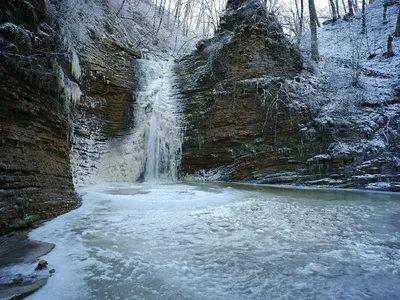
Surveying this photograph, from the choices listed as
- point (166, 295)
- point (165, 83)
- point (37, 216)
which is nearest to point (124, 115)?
point (165, 83)

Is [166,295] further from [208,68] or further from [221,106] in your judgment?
[208,68]

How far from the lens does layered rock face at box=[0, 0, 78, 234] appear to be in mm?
3486

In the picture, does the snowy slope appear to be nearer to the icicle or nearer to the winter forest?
the winter forest

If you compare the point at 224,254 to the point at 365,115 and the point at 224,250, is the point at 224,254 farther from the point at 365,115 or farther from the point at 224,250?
the point at 365,115

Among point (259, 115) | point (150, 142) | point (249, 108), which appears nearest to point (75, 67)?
point (150, 142)

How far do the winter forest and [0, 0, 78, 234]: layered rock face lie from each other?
0.08ft

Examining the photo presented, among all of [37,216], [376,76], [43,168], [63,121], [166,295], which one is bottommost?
[166,295]

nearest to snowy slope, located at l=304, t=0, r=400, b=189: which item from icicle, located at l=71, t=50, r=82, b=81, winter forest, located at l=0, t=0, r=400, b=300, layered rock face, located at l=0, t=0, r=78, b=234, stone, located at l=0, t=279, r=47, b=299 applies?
winter forest, located at l=0, t=0, r=400, b=300

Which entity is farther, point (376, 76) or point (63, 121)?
point (376, 76)

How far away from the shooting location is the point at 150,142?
10117 mm

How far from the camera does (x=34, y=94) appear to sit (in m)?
4.26

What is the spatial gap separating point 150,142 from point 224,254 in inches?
311

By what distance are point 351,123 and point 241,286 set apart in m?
8.27

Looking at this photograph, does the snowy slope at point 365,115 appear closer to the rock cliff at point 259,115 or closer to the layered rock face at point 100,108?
the rock cliff at point 259,115
